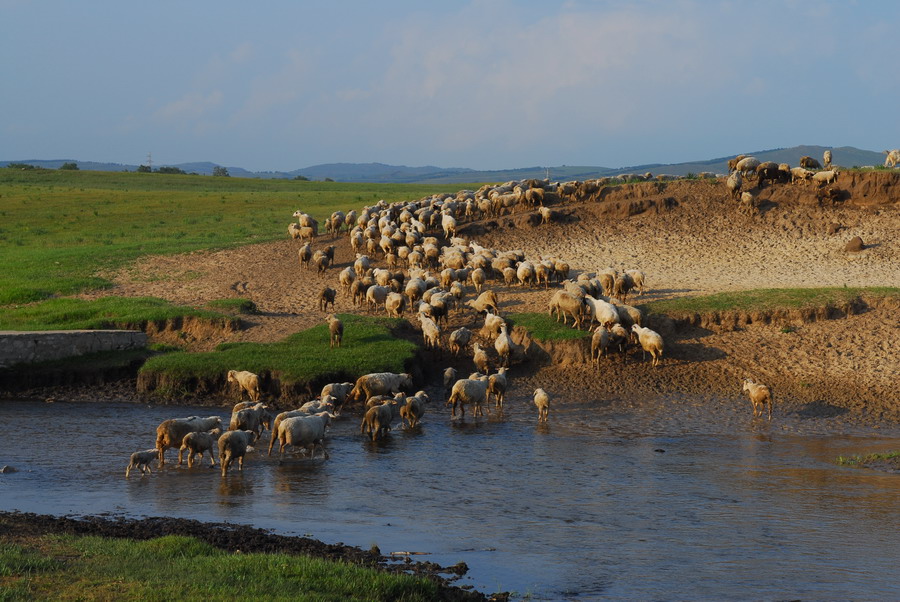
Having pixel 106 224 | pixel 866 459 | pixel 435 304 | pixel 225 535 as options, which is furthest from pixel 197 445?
pixel 106 224

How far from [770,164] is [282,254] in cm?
1642

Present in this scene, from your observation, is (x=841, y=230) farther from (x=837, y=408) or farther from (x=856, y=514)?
(x=856, y=514)

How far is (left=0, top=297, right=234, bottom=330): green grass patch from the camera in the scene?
22875 millimetres

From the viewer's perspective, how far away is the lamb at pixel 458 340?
21.1 meters

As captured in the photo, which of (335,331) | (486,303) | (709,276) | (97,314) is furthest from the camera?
(709,276)

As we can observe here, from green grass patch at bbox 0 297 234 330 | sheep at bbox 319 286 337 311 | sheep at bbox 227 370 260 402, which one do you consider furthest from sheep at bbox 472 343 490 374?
green grass patch at bbox 0 297 234 330

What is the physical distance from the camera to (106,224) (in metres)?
44.2

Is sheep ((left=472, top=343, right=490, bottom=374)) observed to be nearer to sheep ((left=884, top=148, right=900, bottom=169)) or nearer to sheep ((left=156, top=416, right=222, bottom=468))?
sheep ((left=156, top=416, right=222, bottom=468))

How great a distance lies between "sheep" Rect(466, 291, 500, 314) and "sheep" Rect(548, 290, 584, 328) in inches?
54.5

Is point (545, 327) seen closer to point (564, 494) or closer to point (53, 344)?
point (564, 494)

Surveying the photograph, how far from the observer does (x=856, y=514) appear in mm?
12156

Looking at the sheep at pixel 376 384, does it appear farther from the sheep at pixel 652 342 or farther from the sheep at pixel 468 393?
the sheep at pixel 652 342

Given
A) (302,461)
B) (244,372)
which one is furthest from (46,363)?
(302,461)

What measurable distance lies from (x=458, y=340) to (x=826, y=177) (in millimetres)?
16845
